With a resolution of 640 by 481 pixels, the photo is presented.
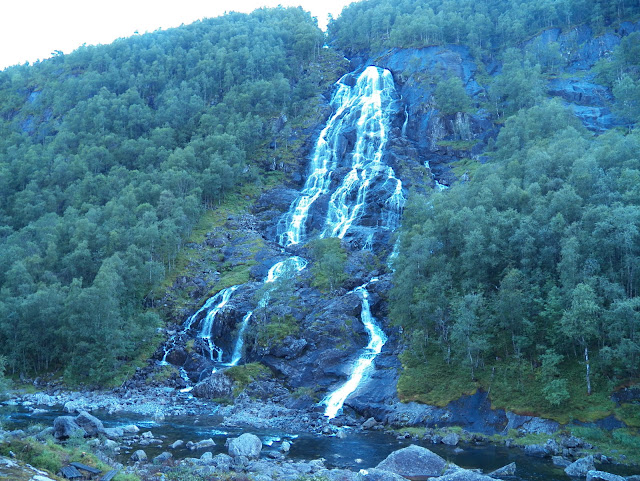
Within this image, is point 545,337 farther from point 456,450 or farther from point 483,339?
point 456,450

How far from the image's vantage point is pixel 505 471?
30.8m

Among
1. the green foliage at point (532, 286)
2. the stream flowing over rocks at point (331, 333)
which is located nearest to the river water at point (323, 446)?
the stream flowing over rocks at point (331, 333)

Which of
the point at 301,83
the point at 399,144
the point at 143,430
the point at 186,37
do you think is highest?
the point at 186,37

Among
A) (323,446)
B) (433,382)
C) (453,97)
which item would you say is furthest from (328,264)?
(453,97)

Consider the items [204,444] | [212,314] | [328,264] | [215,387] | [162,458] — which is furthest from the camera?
[212,314]

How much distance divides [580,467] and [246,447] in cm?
2026

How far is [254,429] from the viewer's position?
4341cm

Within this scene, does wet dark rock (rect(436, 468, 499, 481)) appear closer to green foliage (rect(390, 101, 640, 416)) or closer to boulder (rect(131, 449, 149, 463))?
green foliage (rect(390, 101, 640, 416))

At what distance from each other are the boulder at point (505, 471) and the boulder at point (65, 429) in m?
25.1

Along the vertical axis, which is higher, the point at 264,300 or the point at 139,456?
the point at 264,300

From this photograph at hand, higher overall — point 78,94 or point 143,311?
point 78,94

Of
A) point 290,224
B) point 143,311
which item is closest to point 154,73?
point 290,224

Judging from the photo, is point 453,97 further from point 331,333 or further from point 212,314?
point 212,314

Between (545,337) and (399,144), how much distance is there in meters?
63.6
